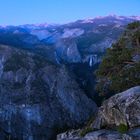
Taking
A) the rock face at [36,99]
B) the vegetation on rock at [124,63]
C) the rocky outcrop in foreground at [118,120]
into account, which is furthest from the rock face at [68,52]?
the rocky outcrop in foreground at [118,120]

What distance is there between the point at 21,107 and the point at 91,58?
91075 millimetres

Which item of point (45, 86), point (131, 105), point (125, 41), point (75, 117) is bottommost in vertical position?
point (75, 117)

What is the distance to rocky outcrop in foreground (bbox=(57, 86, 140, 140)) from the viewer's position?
30.6 m

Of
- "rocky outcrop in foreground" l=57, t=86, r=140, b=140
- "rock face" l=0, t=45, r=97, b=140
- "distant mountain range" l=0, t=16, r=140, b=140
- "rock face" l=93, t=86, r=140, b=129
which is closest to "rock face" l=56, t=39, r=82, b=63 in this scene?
"distant mountain range" l=0, t=16, r=140, b=140

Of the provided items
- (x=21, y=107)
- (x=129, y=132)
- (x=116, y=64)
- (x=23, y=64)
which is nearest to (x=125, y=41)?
(x=116, y=64)

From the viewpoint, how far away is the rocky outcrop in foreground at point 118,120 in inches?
1205

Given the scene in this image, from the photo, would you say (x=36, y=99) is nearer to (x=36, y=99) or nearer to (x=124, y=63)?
(x=36, y=99)

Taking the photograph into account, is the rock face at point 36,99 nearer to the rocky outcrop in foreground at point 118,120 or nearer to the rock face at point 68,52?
the rocky outcrop in foreground at point 118,120

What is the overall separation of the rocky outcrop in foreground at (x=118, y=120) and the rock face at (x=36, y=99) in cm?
5951

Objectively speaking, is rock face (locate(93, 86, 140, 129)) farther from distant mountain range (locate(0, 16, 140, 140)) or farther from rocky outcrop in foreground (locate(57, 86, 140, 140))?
distant mountain range (locate(0, 16, 140, 140))

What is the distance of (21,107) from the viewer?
9925cm

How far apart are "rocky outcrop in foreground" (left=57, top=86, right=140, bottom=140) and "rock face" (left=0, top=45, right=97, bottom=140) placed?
59.5 metres

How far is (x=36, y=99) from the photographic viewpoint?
103 metres

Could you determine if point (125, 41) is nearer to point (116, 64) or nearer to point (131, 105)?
point (116, 64)
